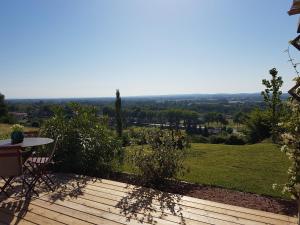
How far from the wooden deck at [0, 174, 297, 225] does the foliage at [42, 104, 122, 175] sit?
1.18 metres

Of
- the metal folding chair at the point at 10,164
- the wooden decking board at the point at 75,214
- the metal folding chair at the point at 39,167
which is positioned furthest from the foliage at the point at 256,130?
the metal folding chair at the point at 10,164

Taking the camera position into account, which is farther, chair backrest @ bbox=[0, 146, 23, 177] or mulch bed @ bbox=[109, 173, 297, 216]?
mulch bed @ bbox=[109, 173, 297, 216]

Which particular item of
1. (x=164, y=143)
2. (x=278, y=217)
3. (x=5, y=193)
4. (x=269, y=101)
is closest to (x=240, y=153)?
(x=269, y=101)

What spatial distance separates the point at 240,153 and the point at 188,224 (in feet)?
19.6

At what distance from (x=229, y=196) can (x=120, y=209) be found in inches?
68.8

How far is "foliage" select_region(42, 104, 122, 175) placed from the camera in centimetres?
589

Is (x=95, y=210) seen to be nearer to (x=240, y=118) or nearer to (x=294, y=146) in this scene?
(x=294, y=146)

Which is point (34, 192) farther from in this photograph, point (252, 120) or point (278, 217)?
point (252, 120)

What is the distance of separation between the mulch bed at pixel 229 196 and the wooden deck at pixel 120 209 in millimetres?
283

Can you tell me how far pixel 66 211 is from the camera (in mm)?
3762

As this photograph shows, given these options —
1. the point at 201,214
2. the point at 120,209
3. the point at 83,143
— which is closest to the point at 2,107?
the point at 83,143

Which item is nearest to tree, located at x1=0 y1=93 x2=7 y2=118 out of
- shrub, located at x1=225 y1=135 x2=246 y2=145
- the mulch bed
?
shrub, located at x1=225 y1=135 x2=246 y2=145

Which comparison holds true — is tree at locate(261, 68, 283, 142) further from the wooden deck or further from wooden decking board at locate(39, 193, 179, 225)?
wooden decking board at locate(39, 193, 179, 225)

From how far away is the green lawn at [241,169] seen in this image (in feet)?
17.0
